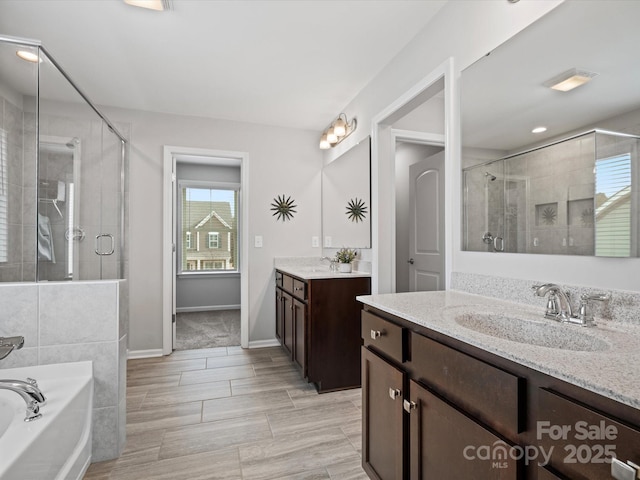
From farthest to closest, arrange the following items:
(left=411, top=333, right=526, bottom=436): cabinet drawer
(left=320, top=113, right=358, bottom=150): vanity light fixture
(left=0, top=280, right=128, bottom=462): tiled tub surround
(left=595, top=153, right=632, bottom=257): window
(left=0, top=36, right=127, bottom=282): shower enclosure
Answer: (left=320, top=113, right=358, bottom=150): vanity light fixture → (left=0, top=36, right=127, bottom=282): shower enclosure → (left=0, top=280, right=128, bottom=462): tiled tub surround → (left=595, top=153, right=632, bottom=257): window → (left=411, top=333, right=526, bottom=436): cabinet drawer

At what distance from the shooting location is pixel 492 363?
0.82 m

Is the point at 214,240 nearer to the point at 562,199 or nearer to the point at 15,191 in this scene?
the point at 15,191

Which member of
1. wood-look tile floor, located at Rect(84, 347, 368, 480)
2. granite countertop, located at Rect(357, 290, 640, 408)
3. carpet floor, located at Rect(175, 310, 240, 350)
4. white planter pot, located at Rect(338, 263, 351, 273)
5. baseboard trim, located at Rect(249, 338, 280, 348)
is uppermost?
white planter pot, located at Rect(338, 263, 351, 273)

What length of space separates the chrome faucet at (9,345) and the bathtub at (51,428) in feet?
0.52

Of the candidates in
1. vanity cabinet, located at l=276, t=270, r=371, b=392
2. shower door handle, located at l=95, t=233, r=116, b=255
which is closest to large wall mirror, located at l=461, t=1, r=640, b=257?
vanity cabinet, located at l=276, t=270, r=371, b=392

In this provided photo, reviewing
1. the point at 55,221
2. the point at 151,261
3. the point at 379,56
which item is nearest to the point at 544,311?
the point at 379,56

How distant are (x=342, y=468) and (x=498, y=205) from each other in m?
1.51

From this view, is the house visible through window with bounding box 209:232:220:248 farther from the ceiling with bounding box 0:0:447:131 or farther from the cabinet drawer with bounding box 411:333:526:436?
the cabinet drawer with bounding box 411:333:526:436

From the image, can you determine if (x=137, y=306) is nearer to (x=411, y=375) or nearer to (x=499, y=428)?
(x=411, y=375)

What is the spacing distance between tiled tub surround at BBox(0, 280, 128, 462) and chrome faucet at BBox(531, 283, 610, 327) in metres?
1.97

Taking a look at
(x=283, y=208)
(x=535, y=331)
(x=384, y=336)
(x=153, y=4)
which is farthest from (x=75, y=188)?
(x=535, y=331)

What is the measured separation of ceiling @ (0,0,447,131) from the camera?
6.19 feet

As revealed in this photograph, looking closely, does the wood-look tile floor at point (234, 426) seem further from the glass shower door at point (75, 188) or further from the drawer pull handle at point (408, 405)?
the glass shower door at point (75, 188)


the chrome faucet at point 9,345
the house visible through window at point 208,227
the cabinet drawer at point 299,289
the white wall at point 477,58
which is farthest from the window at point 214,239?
the chrome faucet at point 9,345
